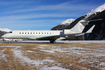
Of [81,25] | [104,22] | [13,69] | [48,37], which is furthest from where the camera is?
[104,22]

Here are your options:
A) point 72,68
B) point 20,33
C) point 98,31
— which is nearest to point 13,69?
point 72,68

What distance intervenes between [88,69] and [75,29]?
2196cm

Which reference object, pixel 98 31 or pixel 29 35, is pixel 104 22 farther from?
pixel 29 35

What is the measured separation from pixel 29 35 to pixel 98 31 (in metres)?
67.0

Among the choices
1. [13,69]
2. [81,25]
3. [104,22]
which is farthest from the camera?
[104,22]

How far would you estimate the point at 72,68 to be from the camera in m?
4.68

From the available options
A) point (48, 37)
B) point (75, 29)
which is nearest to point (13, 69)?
point (48, 37)

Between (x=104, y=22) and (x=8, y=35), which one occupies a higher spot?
(x=104, y=22)

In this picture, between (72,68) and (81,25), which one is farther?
(81,25)

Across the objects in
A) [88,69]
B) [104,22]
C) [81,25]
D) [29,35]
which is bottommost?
[88,69]

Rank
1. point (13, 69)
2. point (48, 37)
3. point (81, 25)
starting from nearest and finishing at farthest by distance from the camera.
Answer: point (13, 69) → point (48, 37) → point (81, 25)

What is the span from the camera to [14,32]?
80.2 ft

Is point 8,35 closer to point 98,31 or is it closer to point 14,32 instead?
point 14,32

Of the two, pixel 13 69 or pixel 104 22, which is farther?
pixel 104 22
